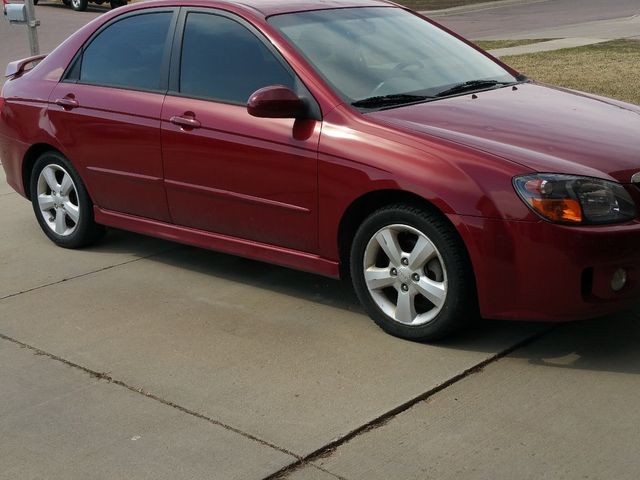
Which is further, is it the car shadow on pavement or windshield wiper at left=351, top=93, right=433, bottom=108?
windshield wiper at left=351, top=93, right=433, bottom=108

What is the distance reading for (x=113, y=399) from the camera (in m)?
4.51

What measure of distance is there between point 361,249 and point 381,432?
124 centimetres

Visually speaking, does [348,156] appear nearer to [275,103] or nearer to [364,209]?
[364,209]

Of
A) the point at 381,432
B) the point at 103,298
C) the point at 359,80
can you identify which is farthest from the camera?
the point at 103,298

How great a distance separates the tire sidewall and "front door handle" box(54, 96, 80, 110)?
1.13 feet

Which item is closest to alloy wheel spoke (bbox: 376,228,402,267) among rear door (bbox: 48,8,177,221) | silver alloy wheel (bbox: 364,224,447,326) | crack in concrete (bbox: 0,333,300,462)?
silver alloy wheel (bbox: 364,224,447,326)

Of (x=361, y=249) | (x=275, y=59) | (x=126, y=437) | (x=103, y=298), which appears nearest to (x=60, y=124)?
(x=103, y=298)

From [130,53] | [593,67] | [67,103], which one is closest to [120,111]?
[130,53]

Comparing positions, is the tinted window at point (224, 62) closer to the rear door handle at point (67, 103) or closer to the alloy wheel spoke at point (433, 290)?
the rear door handle at point (67, 103)

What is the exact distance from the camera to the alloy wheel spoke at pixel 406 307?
16.4 ft

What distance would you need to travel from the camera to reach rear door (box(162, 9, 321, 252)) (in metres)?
5.34

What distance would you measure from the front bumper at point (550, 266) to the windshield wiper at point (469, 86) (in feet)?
3.94

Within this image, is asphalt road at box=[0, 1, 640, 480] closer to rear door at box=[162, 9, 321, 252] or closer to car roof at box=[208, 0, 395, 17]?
rear door at box=[162, 9, 321, 252]

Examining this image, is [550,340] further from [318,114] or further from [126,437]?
[126,437]
